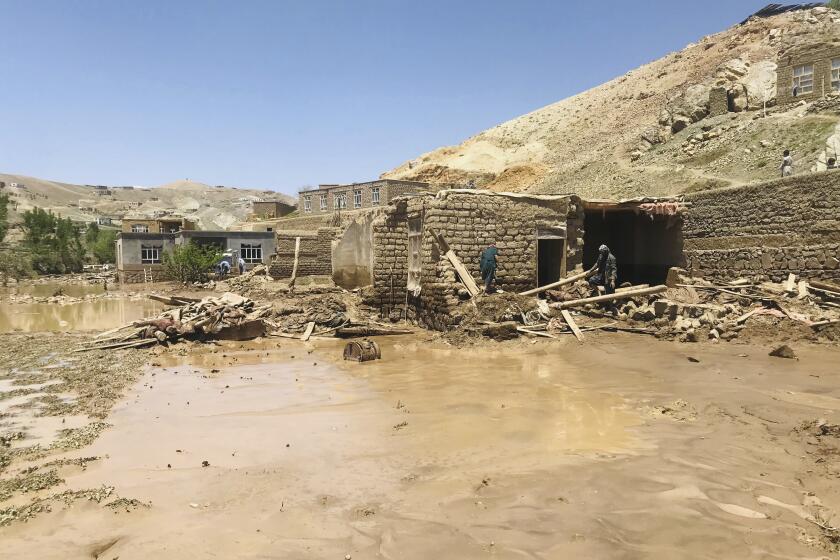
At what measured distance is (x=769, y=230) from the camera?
12.3 metres

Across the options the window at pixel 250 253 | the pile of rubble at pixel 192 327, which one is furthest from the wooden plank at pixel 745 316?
the window at pixel 250 253

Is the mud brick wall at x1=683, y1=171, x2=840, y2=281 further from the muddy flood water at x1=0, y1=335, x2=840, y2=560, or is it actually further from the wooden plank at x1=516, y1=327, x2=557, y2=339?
the wooden plank at x1=516, y1=327, x2=557, y2=339

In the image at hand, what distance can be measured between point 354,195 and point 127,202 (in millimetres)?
74046

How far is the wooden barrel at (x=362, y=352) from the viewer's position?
9727 millimetres

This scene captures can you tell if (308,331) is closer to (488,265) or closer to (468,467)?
(488,265)

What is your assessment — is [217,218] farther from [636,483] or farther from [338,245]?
[636,483]

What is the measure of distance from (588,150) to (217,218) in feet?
176

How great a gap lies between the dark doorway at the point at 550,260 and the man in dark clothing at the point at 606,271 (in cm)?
84

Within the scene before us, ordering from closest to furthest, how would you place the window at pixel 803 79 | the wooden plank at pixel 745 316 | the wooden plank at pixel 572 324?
the wooden plank at pixel 745 316, the wooden plank at pixel 572 324, the window at pixel 803 79

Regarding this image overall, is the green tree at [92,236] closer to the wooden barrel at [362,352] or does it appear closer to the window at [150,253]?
the window at [150,253]

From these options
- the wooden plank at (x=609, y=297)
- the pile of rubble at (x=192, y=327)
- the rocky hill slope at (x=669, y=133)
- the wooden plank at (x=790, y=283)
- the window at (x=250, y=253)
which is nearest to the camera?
the wooden plank at (x=790, y=283)

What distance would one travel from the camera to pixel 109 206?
90.8 meters

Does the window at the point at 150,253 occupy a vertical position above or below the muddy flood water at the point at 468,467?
above

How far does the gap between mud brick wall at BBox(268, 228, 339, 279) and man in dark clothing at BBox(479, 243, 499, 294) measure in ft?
48.0
